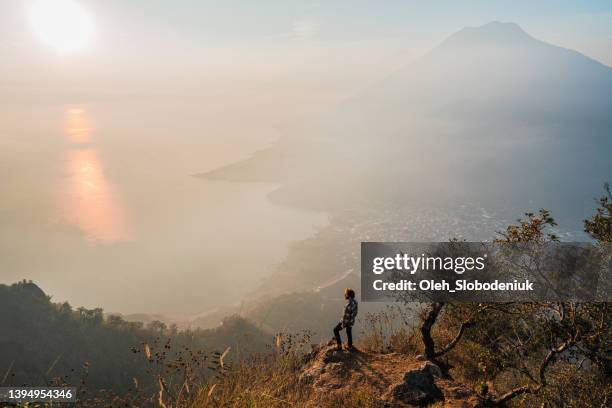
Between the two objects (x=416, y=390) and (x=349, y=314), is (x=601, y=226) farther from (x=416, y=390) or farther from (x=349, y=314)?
(x=416, y=390)

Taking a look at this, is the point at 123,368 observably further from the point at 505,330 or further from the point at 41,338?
the point at 505,330

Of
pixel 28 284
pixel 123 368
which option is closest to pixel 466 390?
pixel 123 368

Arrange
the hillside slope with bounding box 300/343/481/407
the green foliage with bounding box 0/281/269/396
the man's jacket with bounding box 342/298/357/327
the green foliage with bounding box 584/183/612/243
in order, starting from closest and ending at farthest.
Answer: the hillside slope with bounding box 300/343/481/407, the man's jacket with bounding box 342/298/357/327, the green foliage with bounding box 584/183/612/243, the green foliage with bounding box 0/281/269/396

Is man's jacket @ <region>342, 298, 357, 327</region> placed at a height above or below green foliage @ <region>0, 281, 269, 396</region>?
above

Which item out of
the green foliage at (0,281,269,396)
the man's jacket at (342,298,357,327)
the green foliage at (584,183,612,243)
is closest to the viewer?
the man's jacket at (342,298,357,327)

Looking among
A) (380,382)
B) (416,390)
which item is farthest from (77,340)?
(416,390)

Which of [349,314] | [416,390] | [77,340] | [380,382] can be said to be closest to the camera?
[416,390]

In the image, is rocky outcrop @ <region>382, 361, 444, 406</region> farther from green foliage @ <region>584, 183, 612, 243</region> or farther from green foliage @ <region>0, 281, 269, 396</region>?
green foliage @ <region>0, 281, 269, 396</region>

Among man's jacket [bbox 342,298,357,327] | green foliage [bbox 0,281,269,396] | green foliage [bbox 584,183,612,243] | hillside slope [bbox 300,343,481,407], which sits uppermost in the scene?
green foliage [bbox 584,183,612,243]

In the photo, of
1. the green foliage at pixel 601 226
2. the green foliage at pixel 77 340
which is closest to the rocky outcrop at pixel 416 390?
the green foliage at pixel 601 226

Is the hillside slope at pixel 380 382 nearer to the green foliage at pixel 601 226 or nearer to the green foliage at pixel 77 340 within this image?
the green foliage at pixel 601 226

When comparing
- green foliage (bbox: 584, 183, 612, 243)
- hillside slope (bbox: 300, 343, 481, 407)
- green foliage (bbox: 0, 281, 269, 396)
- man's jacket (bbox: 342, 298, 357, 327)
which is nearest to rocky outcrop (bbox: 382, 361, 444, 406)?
hillside slope (bbox: 300, 343, 481, 407)
